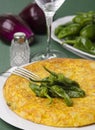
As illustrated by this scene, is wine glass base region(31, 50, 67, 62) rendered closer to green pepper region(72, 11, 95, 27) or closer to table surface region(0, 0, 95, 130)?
table surface region(0, 0, 95, 130)

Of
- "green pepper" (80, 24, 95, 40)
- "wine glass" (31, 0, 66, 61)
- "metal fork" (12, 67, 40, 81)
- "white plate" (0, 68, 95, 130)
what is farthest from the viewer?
"green pepper" (80, 24, 95, 40)

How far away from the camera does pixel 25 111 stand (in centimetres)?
87

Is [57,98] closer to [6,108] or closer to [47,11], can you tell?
[6,108]

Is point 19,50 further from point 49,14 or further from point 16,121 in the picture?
point 16,121

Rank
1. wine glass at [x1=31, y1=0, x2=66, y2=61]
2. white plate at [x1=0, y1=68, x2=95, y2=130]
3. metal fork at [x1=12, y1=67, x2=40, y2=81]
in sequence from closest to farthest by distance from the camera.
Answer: white plate at [x1=0, y1=68, x2=95, y2=130]
metal fork at [x1=12, y1=67, x2=40, y2=81]
wine glass at [x1=31, y1=0, x2=66, y2=61]

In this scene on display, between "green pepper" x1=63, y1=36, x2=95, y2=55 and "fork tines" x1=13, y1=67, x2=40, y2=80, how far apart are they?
0.25 m

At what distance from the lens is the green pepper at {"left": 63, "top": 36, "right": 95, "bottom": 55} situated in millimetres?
1193

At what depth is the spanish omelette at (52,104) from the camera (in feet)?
2.77

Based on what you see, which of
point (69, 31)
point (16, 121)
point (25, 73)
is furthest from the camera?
point (69, 31)

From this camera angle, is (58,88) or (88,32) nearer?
(58,88)

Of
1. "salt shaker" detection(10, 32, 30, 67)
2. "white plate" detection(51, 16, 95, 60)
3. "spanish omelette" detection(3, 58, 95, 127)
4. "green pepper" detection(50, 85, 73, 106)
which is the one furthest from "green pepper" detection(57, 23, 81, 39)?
"green pepper" detection(50, 85, 73, 106)

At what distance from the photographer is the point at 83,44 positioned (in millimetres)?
1201

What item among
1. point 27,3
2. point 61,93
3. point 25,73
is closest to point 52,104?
point 61,93

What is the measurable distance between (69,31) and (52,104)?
44cm
